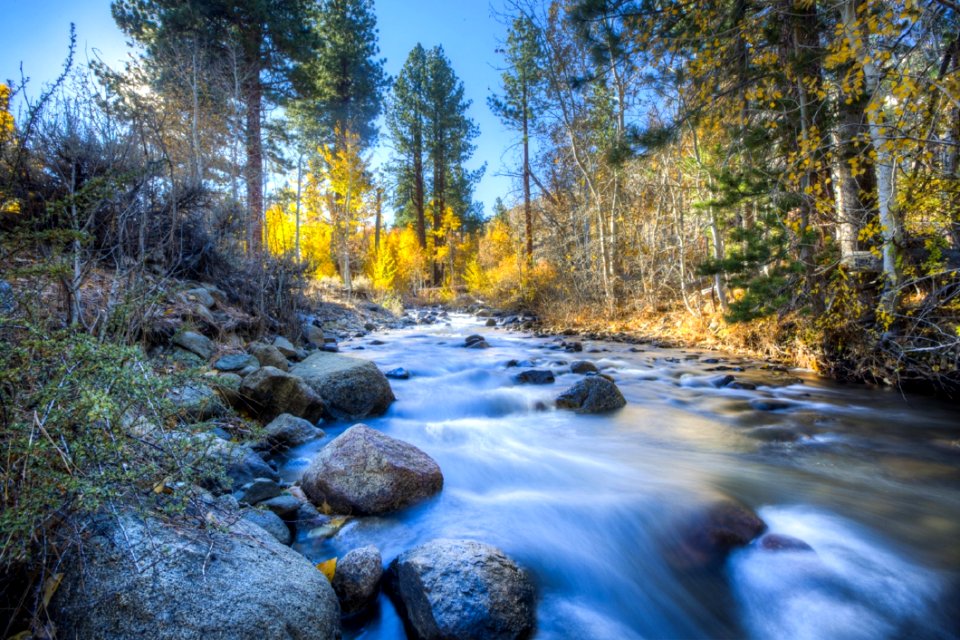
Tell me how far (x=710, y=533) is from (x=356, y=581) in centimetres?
211

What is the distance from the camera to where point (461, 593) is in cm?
188

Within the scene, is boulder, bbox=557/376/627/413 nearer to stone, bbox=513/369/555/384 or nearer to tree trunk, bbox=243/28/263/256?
stone, bbox=513/369/555/384

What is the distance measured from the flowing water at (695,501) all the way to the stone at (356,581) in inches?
3.3

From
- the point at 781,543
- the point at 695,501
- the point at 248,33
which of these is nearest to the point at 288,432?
the point at 695,501

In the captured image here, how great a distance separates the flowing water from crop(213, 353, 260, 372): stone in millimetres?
1297

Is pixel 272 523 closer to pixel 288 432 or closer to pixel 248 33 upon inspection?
pixel 288 432

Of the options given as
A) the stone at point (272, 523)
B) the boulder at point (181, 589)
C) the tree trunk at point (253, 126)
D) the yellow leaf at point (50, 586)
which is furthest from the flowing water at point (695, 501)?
the tree trunk at point (253, 126)

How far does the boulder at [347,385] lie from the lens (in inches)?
183

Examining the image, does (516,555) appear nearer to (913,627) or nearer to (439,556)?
(439,556)

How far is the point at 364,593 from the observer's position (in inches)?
79.6


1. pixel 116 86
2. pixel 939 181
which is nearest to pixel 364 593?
pixel 939 181

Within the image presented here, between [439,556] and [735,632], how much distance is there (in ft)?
4.86

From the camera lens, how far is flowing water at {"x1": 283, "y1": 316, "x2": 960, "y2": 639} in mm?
2209

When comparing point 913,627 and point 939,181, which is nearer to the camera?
point 913,627
